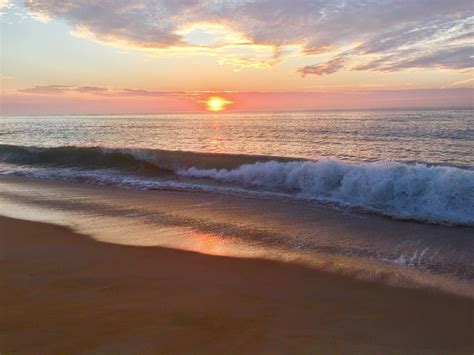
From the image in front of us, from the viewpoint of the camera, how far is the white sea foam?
9.18 meters

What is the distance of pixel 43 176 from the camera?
1596 centimetres

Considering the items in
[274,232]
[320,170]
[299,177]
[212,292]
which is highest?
[320,170]

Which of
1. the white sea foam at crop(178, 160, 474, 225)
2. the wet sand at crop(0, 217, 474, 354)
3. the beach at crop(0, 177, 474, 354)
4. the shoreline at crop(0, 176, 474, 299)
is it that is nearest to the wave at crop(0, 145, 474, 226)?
the white sea foam at crop(178, 160, 474, 225)

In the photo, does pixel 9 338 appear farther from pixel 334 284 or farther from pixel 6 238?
pixel 6 238

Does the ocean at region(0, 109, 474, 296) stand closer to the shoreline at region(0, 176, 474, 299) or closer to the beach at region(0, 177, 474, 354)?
the shoreline at region(0, 176, 474, 299)

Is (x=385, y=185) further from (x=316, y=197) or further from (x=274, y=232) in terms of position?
(x=274, y=232)

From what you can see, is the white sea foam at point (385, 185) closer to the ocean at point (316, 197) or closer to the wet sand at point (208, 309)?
the ocean at point (316, 197)

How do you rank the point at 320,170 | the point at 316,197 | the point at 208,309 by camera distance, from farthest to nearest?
the point at 320,170 < the point at 316,197 < the point at 208,309

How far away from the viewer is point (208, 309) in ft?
13.5

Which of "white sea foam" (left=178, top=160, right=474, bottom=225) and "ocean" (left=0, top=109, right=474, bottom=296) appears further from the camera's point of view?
"white sea foam" (left=178, top=160, right=474, bottom=225)

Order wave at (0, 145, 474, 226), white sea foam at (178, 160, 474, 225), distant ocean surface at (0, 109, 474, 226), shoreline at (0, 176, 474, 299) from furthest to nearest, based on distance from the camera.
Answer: distant ocean surface at (0, 109, 474, 226), wave at (0, 145, 474, 226), white sea foam at (178, 160, 474, 225), shoreline at (0, 176, 474, 299)

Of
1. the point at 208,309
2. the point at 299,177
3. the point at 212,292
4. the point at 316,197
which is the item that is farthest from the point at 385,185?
the point at 208,309

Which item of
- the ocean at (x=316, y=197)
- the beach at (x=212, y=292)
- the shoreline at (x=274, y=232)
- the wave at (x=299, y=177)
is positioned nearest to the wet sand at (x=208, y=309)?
the beach at (x=212, y=292)

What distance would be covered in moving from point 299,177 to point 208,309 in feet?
29.6
